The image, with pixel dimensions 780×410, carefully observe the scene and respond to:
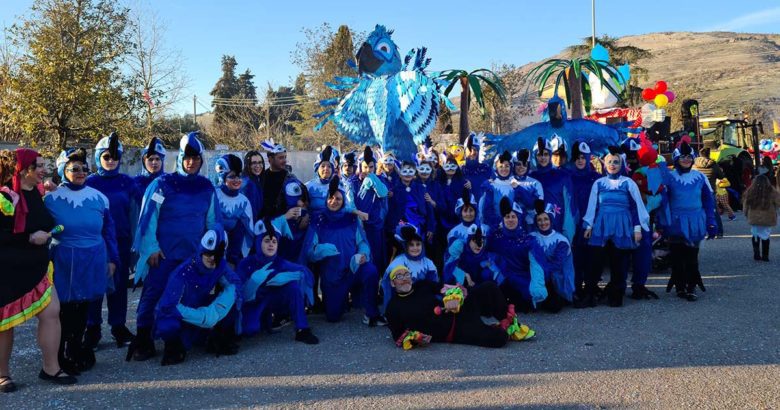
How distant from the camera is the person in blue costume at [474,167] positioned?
6.51 meters

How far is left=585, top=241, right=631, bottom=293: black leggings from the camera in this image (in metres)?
5.48

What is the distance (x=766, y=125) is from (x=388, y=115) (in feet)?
170

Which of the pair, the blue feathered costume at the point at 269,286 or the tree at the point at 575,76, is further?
the tree at the point at 575,76

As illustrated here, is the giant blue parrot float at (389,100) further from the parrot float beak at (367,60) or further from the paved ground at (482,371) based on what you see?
the paved ground at (482,371)

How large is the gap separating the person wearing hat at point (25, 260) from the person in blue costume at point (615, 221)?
4.38 m

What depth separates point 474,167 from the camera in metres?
6.60

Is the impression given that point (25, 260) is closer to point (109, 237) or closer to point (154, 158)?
point (109, 237)

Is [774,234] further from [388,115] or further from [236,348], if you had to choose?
[236,348]

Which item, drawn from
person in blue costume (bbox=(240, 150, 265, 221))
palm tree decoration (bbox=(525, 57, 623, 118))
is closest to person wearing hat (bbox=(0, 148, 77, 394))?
person in blue costume (bbox=(240, 150, 265, 221))

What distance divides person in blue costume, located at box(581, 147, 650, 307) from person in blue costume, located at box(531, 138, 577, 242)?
0.81ft

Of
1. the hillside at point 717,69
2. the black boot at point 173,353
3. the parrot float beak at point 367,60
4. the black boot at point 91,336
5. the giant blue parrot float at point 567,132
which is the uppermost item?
the hillside at point 717,69

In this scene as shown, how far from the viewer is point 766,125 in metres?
47.3

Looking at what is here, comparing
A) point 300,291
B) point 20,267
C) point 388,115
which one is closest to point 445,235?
point 388,115

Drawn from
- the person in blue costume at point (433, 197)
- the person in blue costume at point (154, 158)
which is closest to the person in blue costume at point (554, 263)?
the person in blue costume at point (433, 197)
